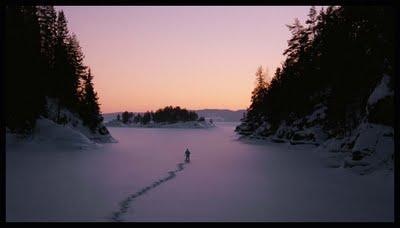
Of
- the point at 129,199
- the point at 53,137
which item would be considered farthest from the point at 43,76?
the point at 129,199

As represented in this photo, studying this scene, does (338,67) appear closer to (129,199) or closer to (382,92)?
(382,92)

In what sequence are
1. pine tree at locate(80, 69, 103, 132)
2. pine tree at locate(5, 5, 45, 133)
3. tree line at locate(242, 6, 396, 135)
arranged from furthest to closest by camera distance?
pine tree at locate(80, 69, 103, 132) → pine tree at locate(5, 5, 45, 133) → tree line at locate(242, 6, 396, 135)

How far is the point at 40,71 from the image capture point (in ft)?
107

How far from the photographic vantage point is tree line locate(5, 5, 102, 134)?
2630 centimetres

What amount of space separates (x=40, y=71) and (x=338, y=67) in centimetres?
2981

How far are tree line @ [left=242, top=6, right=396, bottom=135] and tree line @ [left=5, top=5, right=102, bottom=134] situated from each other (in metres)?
26.3

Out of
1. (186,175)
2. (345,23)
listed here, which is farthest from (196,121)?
(186,175)

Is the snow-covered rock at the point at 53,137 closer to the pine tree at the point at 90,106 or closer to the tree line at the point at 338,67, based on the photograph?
the pine tree at the point at 90,106

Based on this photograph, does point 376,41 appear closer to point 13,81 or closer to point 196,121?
point 13,81

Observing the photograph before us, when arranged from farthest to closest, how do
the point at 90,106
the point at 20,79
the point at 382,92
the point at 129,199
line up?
the point at 90,106
the point at 20,79
the point at 382,92
the point at 129,199

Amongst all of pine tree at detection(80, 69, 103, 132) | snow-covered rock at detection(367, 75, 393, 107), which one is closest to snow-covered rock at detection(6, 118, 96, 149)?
pine tree at detection(80, 69, 103, 132)

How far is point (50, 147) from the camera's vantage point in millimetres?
27641

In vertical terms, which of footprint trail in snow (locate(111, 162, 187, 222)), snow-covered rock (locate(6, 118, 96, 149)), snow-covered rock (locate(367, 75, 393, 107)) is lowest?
footprint trail in snow (locate(111, 162, 187, 222))

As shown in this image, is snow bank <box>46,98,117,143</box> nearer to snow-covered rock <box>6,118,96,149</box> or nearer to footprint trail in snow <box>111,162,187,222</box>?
snow-covered rock <box>6,118,96,149</box>
